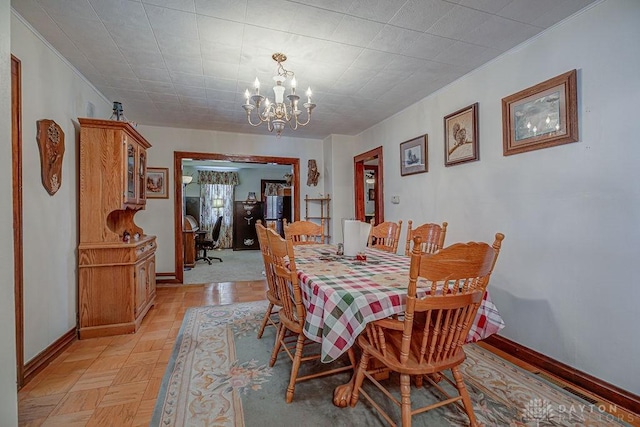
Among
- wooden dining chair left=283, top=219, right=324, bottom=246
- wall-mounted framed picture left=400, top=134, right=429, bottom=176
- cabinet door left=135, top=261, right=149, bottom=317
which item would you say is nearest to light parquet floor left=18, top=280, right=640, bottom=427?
cabinet door left=135, top=261, right=149, bottom=317

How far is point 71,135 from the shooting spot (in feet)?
8.41

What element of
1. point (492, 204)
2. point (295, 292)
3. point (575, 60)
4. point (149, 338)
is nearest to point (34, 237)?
point (149, 338)

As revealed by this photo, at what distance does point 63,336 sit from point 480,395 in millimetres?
3122

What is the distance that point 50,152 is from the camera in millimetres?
2211

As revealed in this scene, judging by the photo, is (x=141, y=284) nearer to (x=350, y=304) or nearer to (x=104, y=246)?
(x=104, y=246)

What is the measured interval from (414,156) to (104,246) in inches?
133

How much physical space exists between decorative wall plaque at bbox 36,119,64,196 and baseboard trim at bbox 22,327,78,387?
1.18 meters

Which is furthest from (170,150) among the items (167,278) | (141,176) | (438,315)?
(438,315)

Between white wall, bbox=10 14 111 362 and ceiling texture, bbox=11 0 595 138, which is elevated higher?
ceiling texture, bbox=11 0 595 138

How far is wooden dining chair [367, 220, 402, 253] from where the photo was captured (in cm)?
274

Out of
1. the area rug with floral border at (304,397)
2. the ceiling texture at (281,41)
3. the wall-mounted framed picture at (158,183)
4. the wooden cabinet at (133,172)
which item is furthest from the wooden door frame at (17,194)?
the wall-mounted framed picture at (158,183)

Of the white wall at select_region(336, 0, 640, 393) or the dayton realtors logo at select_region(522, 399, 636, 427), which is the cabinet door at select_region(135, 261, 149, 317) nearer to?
the dayton realtors logo at select_region(522, 399, 636, 427)

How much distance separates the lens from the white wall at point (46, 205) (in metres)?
1.97

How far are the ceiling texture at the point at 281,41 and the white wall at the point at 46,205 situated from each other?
0.19m
